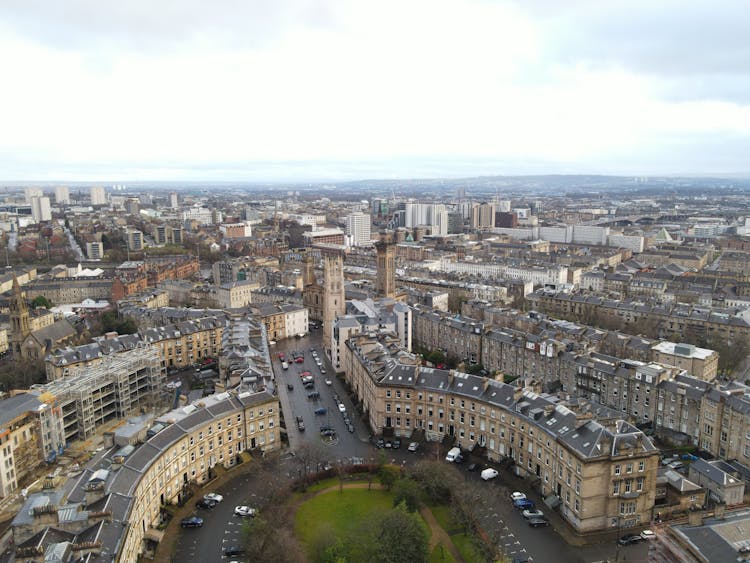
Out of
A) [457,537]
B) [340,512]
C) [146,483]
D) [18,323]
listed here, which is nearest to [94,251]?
[18,323]

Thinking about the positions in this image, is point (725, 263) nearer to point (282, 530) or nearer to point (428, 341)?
point (428, 341)

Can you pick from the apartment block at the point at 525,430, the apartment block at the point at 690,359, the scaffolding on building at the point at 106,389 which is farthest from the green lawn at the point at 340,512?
the apartment block at the point at 690,359

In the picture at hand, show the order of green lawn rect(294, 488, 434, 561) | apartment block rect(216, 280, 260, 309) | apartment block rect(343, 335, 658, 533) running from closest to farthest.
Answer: green lawn rect(294, 488, 434, 561), apartment block rect(343, 335, 658, 533), apartment block rect(216, 280, 260, 309)

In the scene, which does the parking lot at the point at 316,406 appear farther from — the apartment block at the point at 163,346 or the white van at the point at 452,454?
the apartment block at the point at 163,346

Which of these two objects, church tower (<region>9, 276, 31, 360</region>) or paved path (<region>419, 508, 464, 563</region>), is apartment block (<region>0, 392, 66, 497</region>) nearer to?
church tower (<region>9, 276, 31, 360</region>)

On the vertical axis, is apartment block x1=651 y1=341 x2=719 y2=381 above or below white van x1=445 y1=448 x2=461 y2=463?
above

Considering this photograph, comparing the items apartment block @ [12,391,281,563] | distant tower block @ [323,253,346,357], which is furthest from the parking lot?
apartment block @ [12,391,281,563]

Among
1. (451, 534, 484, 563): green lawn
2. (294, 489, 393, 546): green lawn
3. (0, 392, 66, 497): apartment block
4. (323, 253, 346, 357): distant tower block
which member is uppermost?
(323, 253, 346, 357): distant tower block

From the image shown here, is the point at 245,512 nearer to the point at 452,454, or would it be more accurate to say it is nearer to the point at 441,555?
the point at 441,555
